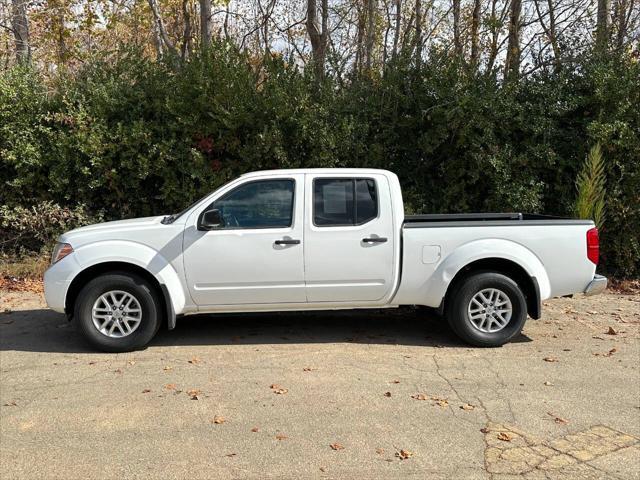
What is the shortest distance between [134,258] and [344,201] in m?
2.20

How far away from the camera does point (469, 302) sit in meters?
6.17

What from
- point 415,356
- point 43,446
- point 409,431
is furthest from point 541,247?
point 43,446

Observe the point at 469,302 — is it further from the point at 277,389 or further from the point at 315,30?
the point at 315,30

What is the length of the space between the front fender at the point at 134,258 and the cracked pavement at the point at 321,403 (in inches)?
28.0

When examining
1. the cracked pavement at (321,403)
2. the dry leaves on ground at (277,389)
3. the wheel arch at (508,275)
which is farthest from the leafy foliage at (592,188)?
the dry leaves on ground at (277,389)

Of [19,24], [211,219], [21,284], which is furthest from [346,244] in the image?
[19,24]

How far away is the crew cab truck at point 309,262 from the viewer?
6.01 metres

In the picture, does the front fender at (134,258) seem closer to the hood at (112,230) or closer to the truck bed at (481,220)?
the hood at (112,230)

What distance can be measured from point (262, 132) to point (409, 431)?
6.92m

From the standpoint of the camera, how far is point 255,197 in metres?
6.22

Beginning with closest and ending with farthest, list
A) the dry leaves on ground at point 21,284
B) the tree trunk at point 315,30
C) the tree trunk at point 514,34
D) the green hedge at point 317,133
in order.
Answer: the dry leaves on ground at point 21,284
the green hedge at point 317,133
the tree trunk at point 514,34
the tree trunk at point 315,30

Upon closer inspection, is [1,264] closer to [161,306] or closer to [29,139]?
[29,139]

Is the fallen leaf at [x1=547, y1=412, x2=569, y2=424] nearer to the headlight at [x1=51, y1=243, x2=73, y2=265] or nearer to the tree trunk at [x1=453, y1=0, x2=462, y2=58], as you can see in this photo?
the headlight at [x1=51, y1=243, x2=73, y2=265]

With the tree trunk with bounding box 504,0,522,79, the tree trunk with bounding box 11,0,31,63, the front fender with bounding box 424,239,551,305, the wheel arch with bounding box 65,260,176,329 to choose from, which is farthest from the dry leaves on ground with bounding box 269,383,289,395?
the tree trunk with bounding box 11,0,31,63
